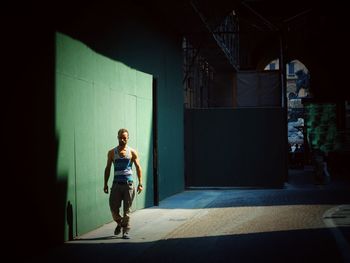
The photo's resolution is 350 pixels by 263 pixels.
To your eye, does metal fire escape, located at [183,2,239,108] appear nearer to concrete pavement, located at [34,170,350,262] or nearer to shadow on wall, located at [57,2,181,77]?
shadow on wall, located at [57,2,181,77]

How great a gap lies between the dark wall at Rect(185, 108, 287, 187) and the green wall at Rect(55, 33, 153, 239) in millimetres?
7784

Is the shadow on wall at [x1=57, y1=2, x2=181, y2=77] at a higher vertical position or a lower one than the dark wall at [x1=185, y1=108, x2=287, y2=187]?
higher

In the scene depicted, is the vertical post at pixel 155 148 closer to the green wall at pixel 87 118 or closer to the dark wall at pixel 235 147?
the green wall at pixel 87 118

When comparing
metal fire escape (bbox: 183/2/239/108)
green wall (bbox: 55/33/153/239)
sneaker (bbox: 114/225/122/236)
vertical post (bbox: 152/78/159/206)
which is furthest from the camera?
metal fire escape (bbox: 183/2/239/108)

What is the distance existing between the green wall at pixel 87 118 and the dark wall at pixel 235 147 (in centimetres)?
778

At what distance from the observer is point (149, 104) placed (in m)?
16.8

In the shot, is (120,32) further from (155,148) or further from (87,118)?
(155,148)

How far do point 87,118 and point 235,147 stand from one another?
38.0 ft

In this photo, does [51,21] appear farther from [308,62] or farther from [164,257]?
[308,62]

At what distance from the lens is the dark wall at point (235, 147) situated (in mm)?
22562

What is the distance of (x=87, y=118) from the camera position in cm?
1180

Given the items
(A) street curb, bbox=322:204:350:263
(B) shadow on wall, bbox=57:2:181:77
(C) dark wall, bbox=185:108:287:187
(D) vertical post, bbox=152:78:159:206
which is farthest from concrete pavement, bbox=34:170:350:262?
(C) dark wall, bbox=185:108:287:187

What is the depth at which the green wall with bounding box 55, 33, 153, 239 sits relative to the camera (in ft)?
34.9

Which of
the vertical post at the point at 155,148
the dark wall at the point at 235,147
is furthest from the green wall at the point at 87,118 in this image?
the dark wall at the point at 235,147
